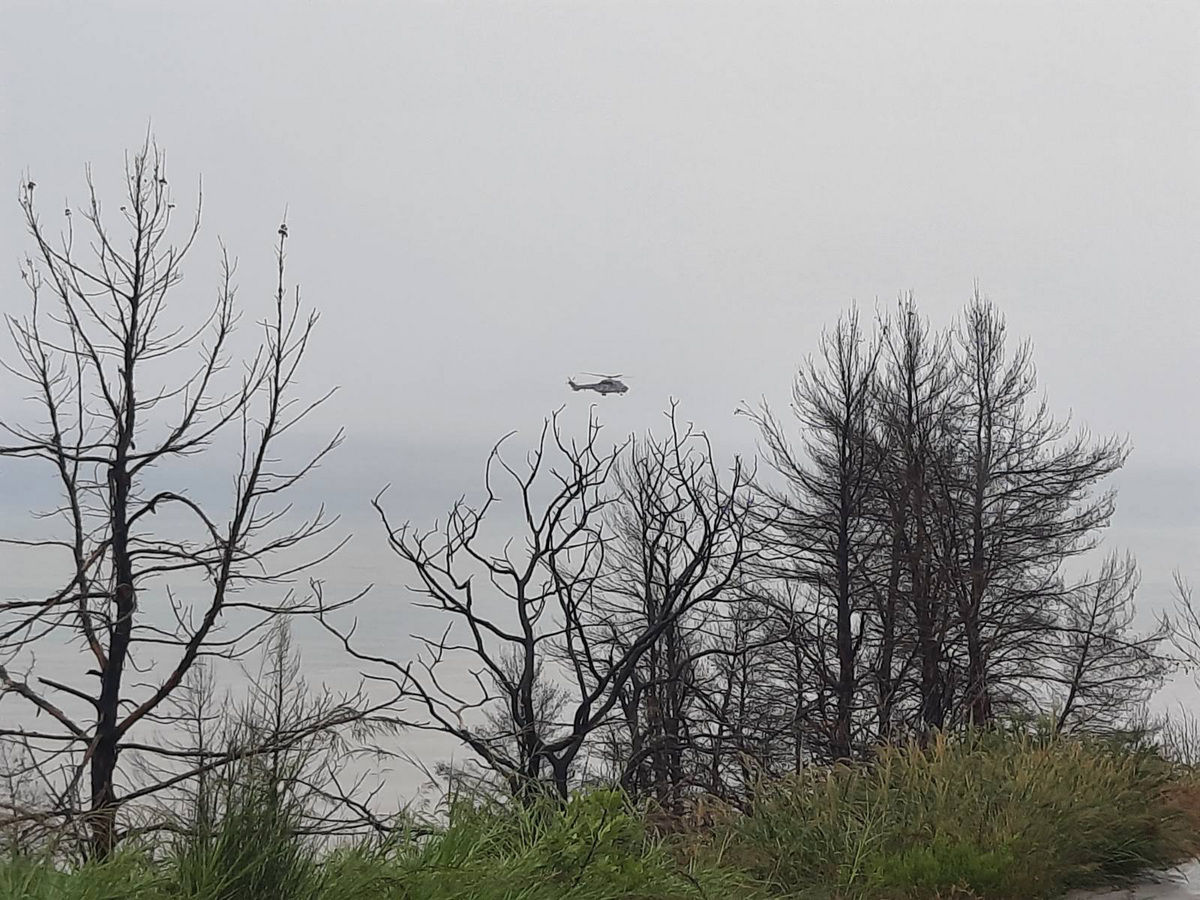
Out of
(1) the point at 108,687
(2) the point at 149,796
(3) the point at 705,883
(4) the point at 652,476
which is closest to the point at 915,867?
(3) the point at 705,883

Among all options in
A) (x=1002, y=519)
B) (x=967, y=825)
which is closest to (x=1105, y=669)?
(x=1002, y=519)

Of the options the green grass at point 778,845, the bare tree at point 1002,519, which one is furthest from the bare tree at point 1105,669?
the green grass at point 778,845

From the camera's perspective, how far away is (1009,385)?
2591cm

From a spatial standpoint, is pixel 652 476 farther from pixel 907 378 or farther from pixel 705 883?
pixel 907 378

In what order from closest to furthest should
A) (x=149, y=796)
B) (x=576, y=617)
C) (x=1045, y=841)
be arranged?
(x=149, y=796), (x=1045, y=841), (x=576, y=617)

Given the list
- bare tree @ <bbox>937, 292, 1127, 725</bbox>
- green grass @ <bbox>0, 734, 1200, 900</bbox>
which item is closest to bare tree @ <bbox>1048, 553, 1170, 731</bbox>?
bare tree @ <bbox>937, 292, 1127, 725</bbox>

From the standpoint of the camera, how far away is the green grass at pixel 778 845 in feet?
10.9

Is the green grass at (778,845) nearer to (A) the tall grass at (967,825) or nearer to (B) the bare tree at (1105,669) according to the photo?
(A) the tall grass at (967,825)

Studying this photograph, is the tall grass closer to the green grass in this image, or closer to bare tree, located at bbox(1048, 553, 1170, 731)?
the green grass

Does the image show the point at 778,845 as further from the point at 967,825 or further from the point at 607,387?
the point at 607,387

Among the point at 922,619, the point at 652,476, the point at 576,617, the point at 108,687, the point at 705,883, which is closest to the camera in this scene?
the point at 705,883

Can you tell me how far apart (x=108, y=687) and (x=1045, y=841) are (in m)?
6.11

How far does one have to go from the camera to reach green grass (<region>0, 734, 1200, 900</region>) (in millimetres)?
3324

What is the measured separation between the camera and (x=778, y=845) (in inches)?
209
